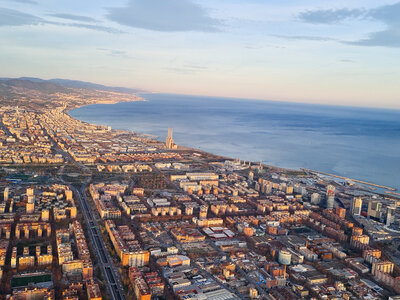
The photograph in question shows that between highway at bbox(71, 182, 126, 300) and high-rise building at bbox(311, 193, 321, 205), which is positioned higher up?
high-rise building at bbox(311, 193, 321, 205)

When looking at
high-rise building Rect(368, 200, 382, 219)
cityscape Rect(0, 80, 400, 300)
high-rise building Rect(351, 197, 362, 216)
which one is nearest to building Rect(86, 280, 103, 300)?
cityscape Rect(0, 80, 400, 300)

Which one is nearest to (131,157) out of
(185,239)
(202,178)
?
(202,178)

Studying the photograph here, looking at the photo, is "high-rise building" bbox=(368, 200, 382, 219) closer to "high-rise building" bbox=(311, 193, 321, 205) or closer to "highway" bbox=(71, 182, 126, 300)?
"high-rise building" bbox=(311, 193, 321, 205)

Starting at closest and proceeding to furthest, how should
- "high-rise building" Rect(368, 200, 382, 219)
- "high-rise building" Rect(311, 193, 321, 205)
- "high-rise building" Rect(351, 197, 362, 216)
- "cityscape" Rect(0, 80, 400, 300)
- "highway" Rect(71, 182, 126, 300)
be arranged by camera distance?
"highway" Rect(71, 182, 126, 300) → "cityscape" Rect(0, 80, 400, 300) → "high-rise building" Rect(368, 200, 382, 219) → "high-rise building" Rect(351, 197, 362, 216) → "high-rise building" Rect(311, 193, 321, 205)

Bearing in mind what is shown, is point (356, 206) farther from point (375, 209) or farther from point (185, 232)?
point (185, 232)

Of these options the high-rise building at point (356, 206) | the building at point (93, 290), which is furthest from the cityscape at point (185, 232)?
the high-rise building at point (356, 206)

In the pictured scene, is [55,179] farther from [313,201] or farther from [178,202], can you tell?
[313,201]
